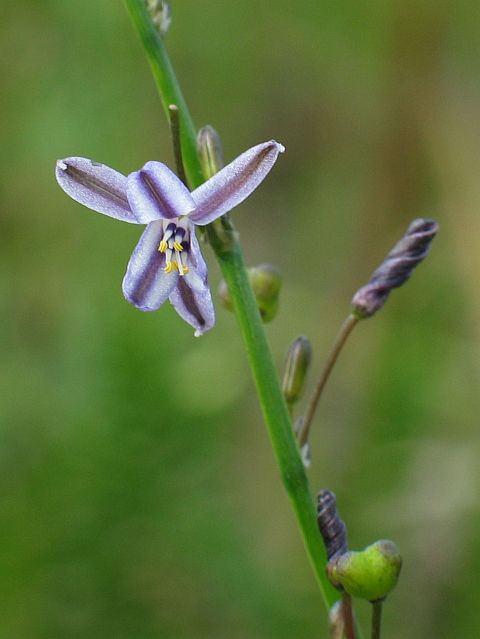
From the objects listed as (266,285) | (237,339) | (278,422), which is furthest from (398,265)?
(237,339)

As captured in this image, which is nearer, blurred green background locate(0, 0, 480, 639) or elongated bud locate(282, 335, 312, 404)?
elongated bud locate(282, 335, 312, 404)

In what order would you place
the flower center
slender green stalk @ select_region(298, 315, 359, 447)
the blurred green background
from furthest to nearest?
the blurred green background < slender green stalk @ select_region(298, 315, 359, 447) < the flower center

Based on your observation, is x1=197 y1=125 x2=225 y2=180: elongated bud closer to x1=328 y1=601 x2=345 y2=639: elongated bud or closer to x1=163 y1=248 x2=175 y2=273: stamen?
A: x1=163 y1=248 x2=175 y2=273: stamen

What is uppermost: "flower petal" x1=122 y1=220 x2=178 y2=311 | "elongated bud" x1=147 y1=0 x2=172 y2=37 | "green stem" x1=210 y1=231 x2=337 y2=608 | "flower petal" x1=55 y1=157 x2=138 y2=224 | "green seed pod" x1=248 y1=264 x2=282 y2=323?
"elongated bud" x1=147 y1=0 x2=172 y2=37

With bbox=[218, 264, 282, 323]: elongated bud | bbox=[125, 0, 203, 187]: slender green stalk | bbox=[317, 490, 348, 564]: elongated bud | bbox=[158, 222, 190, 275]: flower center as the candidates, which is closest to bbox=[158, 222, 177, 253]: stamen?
bbox=[158, 222, 190, 275]: flower center

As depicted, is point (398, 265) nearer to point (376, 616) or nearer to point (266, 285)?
point (266, 285)

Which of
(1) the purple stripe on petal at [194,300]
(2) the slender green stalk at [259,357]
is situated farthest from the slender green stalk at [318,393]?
(1) the purple stripe on petal at [194,300]
